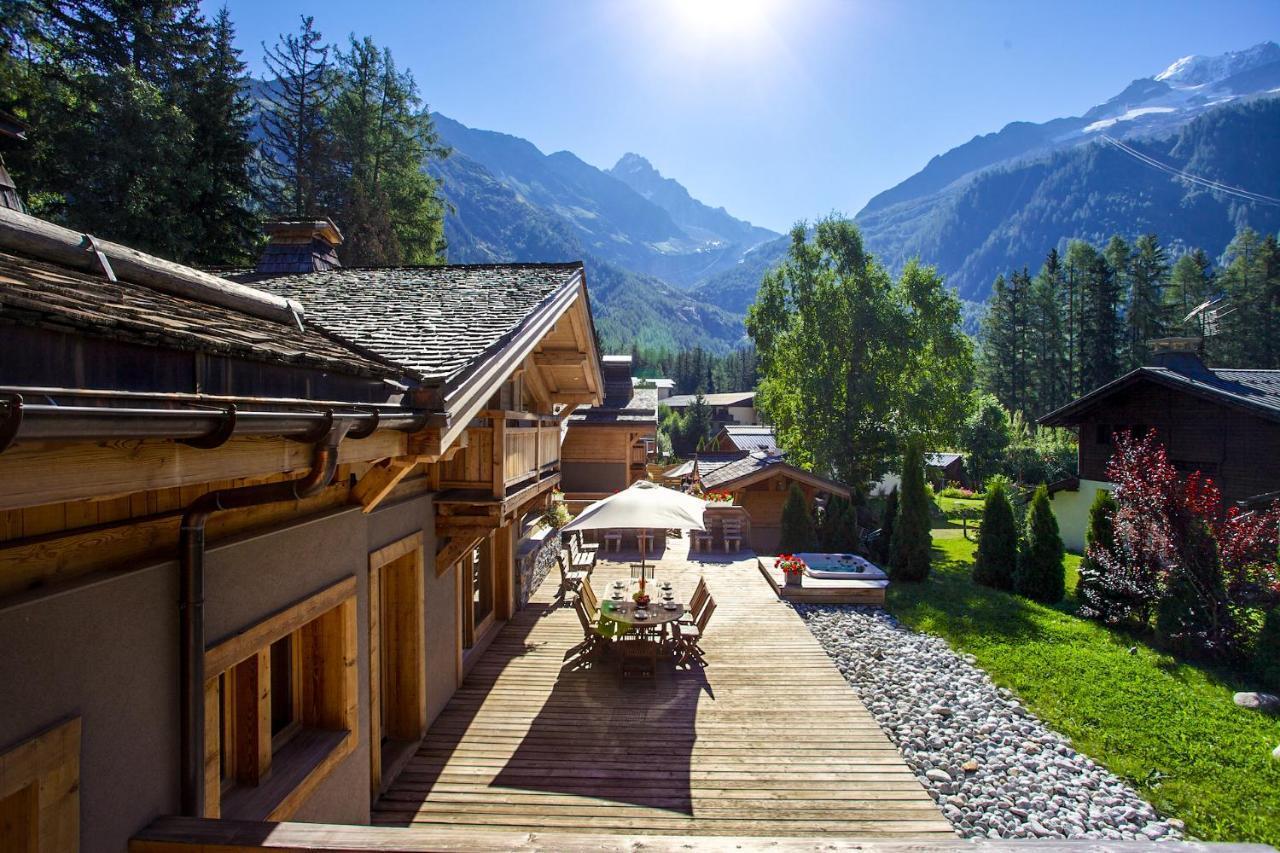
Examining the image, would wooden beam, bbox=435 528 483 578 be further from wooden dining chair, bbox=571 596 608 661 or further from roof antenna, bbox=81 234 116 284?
roof antenna, bbox=81 234 116 284

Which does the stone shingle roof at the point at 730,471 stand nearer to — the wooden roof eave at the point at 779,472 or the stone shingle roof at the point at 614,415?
the wooden roof eave at the point at 779,472

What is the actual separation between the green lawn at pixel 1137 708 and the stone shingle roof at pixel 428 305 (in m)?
8.06

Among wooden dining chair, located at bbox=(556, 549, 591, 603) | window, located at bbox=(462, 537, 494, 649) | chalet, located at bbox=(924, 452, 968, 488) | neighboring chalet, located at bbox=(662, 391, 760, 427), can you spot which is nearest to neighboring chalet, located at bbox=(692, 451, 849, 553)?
wooden dining chair, located at bbox=(556, 549, 591, 603)

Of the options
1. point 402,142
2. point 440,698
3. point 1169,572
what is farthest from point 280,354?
point 402,142

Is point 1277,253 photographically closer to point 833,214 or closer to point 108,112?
point 833,214

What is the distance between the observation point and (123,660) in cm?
252

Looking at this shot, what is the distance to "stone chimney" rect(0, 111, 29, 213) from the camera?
5.20m

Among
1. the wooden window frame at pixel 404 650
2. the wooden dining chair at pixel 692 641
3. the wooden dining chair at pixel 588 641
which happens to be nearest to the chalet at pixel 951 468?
the wooden dining chair at pixel 692 641

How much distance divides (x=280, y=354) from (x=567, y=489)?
19878 mm

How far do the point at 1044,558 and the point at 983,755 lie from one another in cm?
961

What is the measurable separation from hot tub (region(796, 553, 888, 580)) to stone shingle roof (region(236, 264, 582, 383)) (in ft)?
33.7

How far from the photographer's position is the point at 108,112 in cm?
1591

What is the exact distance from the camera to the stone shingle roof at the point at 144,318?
1852 mm

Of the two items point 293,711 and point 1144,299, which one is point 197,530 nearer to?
point 293,711
